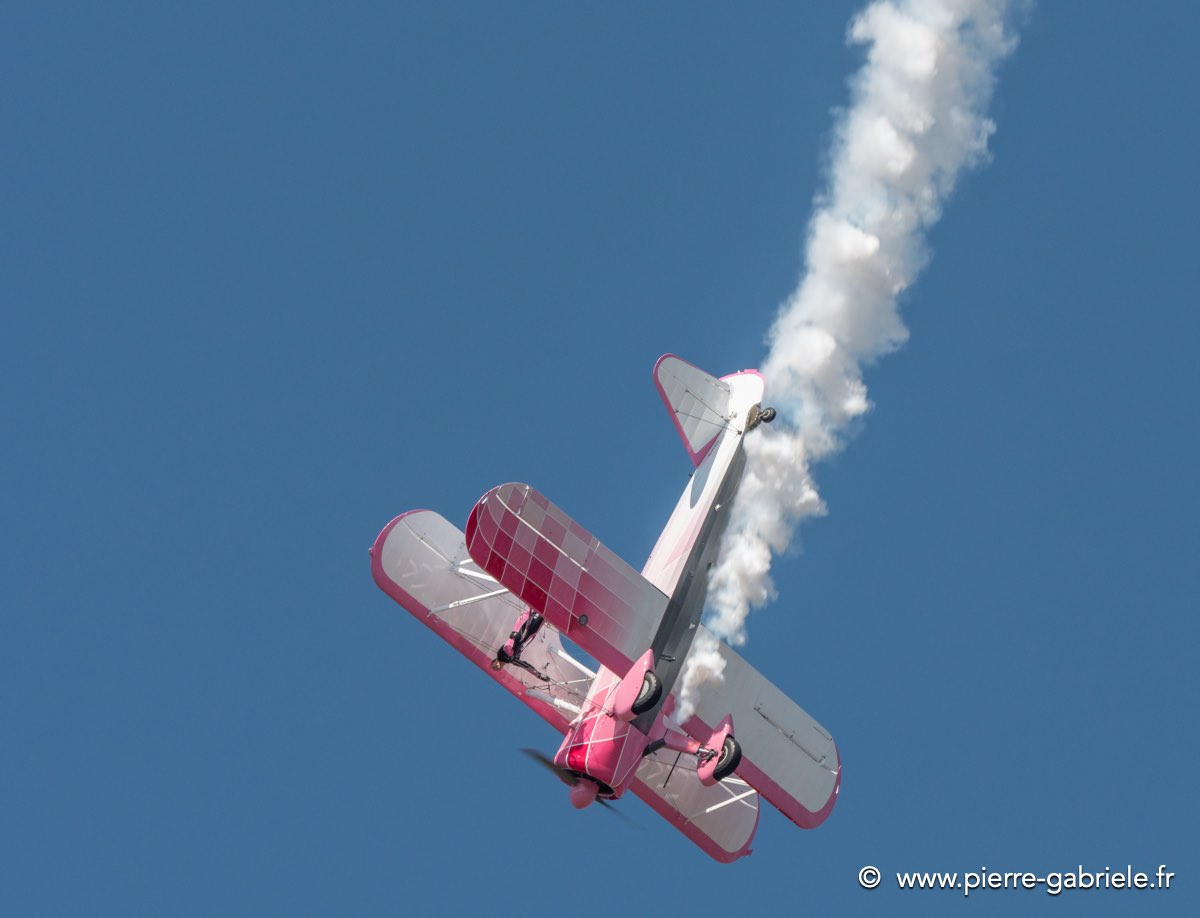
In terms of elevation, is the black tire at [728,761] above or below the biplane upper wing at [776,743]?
below

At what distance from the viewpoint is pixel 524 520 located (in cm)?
3306

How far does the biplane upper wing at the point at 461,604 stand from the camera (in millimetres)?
38281

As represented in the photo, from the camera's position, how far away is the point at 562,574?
33.2m

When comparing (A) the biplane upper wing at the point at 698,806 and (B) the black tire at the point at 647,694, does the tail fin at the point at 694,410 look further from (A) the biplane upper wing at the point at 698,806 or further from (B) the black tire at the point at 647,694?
(A) the biplane upper wing at the point at 698,806

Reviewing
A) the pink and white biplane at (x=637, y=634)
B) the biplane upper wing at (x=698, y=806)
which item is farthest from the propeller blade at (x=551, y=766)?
the biplane upper wing at (x=698, y=806)

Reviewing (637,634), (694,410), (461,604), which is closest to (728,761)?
(637,634)

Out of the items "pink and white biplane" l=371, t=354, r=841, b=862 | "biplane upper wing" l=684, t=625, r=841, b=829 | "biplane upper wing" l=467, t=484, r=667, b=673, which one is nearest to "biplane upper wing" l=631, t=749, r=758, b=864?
"pink and white biplane" l=371, t=354, r=841, b=862

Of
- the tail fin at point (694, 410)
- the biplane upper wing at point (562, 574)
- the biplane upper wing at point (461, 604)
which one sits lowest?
the biplane upper wing at point (562, 574)

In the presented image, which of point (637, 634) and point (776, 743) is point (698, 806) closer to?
point (776, 743)

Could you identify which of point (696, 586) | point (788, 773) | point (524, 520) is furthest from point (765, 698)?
point (524, 520)

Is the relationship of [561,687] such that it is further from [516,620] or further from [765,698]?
[765,698]

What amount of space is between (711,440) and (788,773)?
768cm

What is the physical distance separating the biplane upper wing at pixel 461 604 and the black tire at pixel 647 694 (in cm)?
603

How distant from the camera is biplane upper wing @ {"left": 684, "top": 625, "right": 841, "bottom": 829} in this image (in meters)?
36.5
